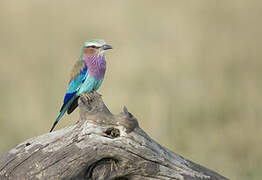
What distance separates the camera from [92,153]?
4168 mm

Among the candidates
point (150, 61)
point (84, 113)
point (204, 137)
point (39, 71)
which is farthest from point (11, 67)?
point (84, 113)

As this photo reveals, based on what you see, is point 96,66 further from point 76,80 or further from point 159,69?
point 159,69

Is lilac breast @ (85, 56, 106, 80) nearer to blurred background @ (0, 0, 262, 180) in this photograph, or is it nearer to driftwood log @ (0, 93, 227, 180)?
driftwood log @ (0, 93, 227, 180)

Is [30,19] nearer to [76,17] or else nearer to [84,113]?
[76,17]

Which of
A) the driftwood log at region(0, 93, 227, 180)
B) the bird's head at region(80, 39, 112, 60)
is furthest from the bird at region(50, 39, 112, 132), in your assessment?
the driftwood log at region(0, 93, 227, 180)

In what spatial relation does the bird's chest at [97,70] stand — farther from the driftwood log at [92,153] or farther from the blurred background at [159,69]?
the blurred background at [159,69]

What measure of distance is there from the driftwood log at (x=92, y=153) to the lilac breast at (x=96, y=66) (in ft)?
3.79

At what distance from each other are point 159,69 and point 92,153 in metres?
4.45

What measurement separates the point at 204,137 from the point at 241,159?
57 cm

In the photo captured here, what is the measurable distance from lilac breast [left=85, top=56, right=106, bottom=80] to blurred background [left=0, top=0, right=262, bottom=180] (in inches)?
96.8

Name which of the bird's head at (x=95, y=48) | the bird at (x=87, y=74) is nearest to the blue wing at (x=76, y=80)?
the bird at (x=87, y=74)

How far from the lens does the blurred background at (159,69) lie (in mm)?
7758

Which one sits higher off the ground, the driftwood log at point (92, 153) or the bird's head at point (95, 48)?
the bird's head at point (95, 48)

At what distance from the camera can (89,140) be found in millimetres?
4195
